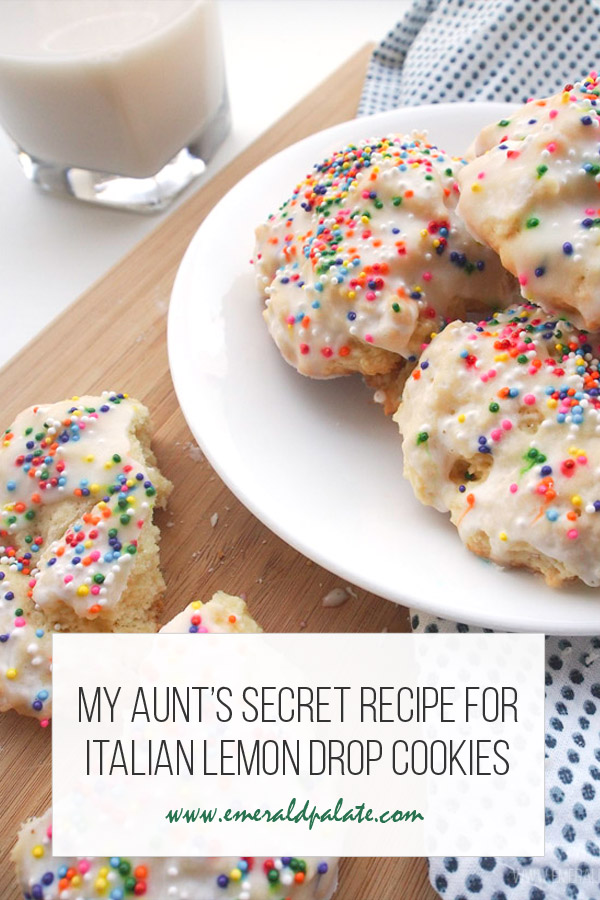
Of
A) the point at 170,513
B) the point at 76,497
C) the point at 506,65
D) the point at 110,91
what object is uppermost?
the point at 110,91

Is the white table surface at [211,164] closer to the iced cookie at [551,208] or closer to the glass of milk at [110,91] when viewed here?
the glass of milk at [110,91]

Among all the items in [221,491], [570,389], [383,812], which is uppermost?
[570,389]

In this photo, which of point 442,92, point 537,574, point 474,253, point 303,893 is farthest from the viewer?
point 442,92

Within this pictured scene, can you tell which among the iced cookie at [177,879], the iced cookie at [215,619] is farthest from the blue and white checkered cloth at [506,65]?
the iced cookie at [177,879]

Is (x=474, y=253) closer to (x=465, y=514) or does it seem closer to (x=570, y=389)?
(x=570, y=389)

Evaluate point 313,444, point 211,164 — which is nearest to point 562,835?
point 313,444

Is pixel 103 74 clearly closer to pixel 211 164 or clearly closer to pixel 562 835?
pixel 211 164

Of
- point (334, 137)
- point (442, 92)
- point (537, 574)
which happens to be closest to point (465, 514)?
point (537, 574)
